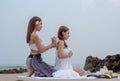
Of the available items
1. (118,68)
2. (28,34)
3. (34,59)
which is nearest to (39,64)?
(34,59)

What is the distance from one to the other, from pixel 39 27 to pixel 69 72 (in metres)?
1.44

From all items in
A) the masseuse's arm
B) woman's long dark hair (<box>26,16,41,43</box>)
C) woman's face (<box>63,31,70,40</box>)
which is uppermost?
woman's long dark hair (<box>26,16,41,43</box>)

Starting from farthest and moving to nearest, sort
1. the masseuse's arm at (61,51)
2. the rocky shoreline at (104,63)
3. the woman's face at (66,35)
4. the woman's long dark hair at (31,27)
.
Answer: the rocky shoreline at (104,63) → the woman's face at (66,35) → the woman's long dark hair at (31,27) → the masseuse's arm at (61,51)

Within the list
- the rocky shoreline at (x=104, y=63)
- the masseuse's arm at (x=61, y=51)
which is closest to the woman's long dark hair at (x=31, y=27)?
the masseuse's arm at (x=61, y=51)

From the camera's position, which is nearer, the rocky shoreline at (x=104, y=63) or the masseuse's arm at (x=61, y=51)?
the masseuse's arm at (x=61, y=51)

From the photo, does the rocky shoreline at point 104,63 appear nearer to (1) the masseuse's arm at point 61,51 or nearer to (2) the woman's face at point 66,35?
(2) the woman's face at point 66,35

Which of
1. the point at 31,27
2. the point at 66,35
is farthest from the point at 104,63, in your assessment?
the point at 31,27

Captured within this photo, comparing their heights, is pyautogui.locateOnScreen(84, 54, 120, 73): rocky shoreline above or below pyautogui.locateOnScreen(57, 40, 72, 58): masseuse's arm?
above

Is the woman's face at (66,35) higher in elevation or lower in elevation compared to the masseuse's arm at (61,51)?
higher

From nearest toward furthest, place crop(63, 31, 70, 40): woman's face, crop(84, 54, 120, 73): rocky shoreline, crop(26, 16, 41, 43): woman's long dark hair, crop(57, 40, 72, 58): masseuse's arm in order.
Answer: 1. crop(57, 40, 72, 58): masseuse's arm
2. crop(26, 16, 41, 43): woman's long dark hair
3. crop(63, 31, 70, 40): woman's face
4. crop(84, 54, 120, 73): rocky shoreline

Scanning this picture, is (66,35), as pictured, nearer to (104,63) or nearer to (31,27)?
(31,27)

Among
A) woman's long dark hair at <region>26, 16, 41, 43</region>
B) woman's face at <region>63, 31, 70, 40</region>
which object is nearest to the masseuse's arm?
woman's face at <region>63, 31, 70, 40</region>

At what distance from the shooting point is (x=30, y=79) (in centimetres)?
1005

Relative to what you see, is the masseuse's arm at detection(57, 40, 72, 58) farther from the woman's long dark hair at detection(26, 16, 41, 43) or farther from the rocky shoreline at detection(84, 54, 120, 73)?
the rocky shoreline at detection(84, 54, 120, 73)
